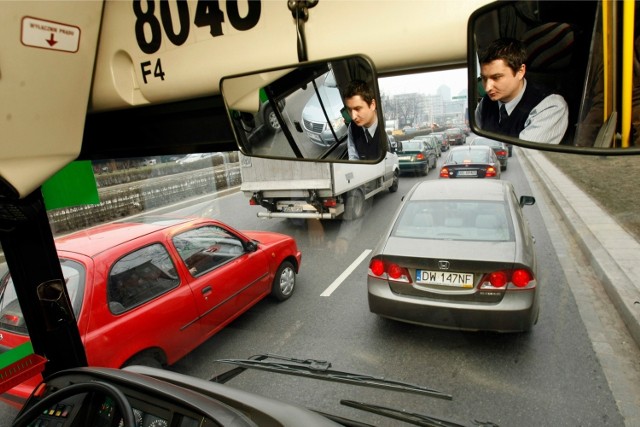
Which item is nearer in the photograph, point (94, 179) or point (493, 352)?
point (94, 179)

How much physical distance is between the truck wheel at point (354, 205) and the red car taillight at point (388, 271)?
384 centimetres

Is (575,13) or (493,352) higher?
(575,13)

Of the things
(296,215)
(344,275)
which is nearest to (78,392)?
(344,275)

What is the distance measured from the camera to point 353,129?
105 centimetres

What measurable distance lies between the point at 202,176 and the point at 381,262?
1.84 m

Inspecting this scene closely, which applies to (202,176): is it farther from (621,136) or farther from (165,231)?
(621,136)

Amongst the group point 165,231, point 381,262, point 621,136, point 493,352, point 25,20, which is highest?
point 25,20

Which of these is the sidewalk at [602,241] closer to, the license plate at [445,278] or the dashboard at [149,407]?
the license plate at [445,278]

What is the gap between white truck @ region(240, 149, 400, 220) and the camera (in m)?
6.45

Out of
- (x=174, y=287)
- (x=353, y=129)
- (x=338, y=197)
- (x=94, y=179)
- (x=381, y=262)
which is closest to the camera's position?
(x=353, y=129)

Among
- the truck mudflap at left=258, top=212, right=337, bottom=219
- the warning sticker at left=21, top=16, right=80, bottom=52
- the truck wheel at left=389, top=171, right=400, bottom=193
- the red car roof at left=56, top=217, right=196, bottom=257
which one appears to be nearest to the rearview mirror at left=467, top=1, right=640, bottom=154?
the warning sticker at left=21, top=16, right=80, bottom=52

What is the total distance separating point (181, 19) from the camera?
4.25 ft

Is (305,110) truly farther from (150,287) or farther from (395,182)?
(395,182)

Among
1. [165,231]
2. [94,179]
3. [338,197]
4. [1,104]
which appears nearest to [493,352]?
[165,231]
